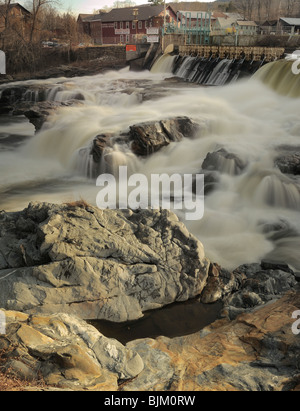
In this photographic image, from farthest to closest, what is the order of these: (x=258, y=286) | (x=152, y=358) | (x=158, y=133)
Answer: (x=158, y=133)
(x=258, y=286)
(x=152, y=358)

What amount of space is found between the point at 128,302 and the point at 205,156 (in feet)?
26.3

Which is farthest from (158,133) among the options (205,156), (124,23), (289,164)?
(124,23)

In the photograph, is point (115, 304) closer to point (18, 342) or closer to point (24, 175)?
point (18, 342)

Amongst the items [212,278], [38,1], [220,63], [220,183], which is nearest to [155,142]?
[220,183]

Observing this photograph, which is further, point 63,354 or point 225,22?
point 225,22

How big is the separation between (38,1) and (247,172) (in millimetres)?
38347

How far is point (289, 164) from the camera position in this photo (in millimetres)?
11094

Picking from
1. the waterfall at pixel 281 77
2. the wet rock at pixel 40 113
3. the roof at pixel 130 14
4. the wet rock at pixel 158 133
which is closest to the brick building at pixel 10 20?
the roof at pixel 130 14

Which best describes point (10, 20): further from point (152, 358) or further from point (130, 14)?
point (152, 358)

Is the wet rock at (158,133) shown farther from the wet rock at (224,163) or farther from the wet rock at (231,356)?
the wet rock at (231,356)

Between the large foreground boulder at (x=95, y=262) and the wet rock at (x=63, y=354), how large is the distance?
2.89 feet

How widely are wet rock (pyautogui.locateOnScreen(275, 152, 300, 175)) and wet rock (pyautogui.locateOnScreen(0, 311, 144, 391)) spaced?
7877mm

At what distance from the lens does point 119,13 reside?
59.1m

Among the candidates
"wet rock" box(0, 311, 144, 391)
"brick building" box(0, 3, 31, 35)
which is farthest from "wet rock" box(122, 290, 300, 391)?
"brick building" box(0, 3, 31, 35)
